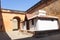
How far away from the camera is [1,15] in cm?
2000

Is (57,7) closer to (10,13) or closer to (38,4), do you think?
(38,4)

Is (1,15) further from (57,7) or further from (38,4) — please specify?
(57,7)

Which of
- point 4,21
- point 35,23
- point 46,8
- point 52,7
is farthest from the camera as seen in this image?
point 4,21

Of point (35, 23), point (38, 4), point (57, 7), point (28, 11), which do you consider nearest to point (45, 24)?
point (35, 23)

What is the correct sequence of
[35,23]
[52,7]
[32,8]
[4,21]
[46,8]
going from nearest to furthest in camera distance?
[35,23]
[52,7]
[46,8]
[4,21]
[32,8]

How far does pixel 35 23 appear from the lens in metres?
14.9

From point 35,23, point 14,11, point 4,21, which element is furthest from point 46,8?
point 4,21

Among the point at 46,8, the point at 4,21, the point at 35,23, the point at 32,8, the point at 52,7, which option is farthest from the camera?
the point at 32,8

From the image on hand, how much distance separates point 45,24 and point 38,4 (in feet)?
20.9

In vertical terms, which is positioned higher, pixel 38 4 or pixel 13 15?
pixel 38 4

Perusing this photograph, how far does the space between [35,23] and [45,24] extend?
4.57 feet

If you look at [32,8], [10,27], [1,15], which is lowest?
[10,27]

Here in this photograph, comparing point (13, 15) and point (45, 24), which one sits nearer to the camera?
point (45, 24)

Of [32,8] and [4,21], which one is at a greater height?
[32,8]
